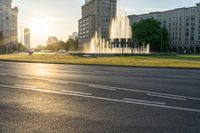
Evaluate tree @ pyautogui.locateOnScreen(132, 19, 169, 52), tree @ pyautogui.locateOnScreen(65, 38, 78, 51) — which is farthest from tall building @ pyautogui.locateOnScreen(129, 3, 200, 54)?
tree @ pyautogui.locateOnScreen(65, 38, 78, 51)

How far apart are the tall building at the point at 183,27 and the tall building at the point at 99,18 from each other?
26.2m

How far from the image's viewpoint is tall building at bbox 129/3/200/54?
475ft

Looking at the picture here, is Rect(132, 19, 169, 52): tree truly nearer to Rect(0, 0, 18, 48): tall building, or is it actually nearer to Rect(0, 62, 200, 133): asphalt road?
Rect(0, 0, 18, 48): tall building

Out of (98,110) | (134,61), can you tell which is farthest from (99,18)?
(98,110)

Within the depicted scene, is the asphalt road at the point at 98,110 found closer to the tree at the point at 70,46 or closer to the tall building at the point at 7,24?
the tree at the point at 70,46

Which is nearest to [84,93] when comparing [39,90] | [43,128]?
[39,90]

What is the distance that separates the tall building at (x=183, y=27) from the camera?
144875 mm

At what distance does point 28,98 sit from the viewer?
898 centimetres

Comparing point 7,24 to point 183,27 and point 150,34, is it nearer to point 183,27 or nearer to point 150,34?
point 150,34

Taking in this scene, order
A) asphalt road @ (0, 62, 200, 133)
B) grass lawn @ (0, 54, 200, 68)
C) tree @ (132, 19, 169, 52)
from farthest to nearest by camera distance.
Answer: tree @ (132, 19, 169, 52), grass lawn @ (0, 54, 200, 68), asphalt road @ (0, 62, 200, 133)

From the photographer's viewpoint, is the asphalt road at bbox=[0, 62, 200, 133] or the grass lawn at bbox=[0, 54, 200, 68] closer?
the asphalt road at bbox=[0, 62, 200, 133]

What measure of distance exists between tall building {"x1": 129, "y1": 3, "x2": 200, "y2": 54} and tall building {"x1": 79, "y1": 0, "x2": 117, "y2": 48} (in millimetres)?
26196

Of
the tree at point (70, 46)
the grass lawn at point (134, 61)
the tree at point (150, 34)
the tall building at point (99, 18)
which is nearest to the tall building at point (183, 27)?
the tall building at point (99, 18)

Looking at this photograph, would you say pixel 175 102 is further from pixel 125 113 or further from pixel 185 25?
pixel 185 25
